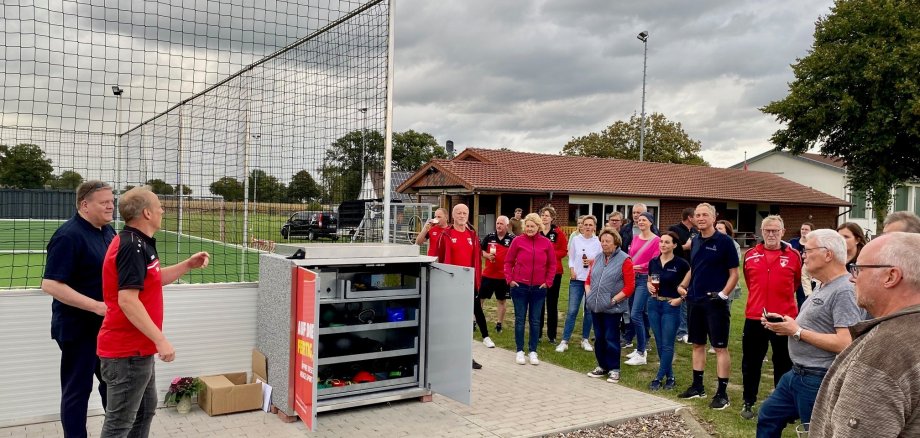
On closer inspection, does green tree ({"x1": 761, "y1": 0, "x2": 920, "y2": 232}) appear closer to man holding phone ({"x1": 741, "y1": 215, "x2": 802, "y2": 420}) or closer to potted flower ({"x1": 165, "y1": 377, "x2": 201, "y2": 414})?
man holding phone ({"x1": 741, "y1": 215, "x2": 802, "y2": 420})

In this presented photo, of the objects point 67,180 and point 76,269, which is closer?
point 76,269

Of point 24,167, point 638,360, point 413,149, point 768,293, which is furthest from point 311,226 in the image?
point 413,149

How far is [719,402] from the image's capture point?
233 inches

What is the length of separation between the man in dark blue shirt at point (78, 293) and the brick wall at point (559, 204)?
2453cm

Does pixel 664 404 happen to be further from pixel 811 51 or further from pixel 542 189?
pixel 811 51

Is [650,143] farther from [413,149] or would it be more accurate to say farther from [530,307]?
[530,307]

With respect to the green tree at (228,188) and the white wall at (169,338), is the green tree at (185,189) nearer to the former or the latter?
the green tree at (228,188)

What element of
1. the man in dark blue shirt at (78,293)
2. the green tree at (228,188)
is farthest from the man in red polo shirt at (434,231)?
the man in dark blue shirt at (78,293)

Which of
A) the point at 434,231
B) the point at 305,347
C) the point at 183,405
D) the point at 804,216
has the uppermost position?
the point at 804,216

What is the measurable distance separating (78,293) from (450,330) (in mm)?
Result: 2911

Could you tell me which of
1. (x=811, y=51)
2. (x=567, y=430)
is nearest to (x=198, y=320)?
(x=567, y=430)

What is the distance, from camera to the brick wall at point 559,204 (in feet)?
91.7

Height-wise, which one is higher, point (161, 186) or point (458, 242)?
point (161, 186)

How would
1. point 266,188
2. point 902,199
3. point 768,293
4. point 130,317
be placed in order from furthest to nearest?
point 902,199 → point 266,188 → point 768,293 → point 130,317
